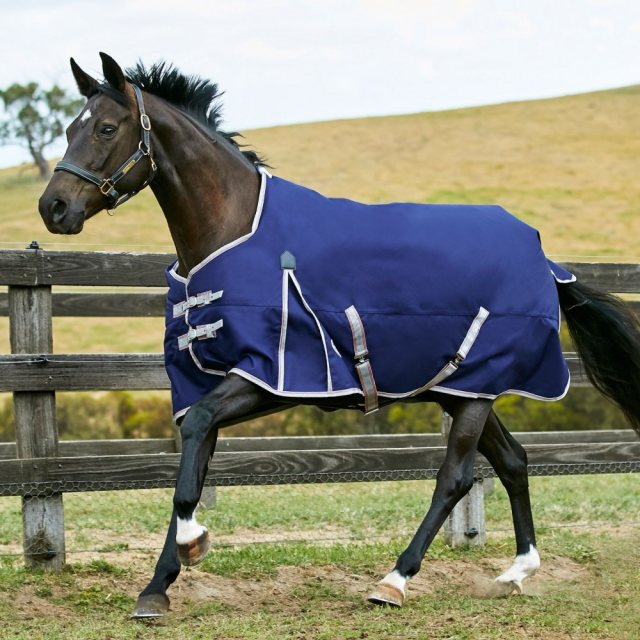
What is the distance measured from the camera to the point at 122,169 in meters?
4.56

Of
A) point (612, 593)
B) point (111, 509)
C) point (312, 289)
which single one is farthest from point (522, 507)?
point (111, 509)

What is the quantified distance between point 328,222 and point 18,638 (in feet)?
Result: 7.34

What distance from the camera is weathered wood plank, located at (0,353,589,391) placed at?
553 cm

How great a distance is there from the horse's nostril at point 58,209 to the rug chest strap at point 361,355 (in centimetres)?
132

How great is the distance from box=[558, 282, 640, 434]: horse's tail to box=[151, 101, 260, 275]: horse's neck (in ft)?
6.54

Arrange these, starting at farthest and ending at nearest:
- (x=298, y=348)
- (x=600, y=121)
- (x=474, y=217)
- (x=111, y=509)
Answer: (x=600, y=121)
(x=111, y=509)
(x=474, y=217)
(x=298, y=348)

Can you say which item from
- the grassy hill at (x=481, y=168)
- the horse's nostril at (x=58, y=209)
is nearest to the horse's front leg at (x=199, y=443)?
the horse's nostril at (x=58, y=209)

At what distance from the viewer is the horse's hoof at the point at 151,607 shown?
4.58 m

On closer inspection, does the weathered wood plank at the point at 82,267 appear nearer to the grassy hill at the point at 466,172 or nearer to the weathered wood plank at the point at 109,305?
the weathered wood plank at the point at 109,305

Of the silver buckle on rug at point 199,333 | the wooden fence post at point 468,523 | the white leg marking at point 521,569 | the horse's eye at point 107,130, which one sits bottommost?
the wooden fence post at point 468,523

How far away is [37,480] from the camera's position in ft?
18.2

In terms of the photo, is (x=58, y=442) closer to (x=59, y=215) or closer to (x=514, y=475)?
(x=59, y=215)

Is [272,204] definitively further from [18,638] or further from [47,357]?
[18,638]

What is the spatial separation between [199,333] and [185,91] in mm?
1227
